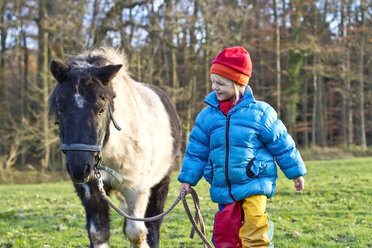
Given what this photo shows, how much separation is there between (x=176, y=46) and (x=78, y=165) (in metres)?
17.6

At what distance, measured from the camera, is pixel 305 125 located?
30328 millimetres

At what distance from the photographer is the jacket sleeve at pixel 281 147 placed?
3064 mm

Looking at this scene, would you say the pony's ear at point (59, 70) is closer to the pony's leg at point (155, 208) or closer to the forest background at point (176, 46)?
the pony's leg at point (155, 208)

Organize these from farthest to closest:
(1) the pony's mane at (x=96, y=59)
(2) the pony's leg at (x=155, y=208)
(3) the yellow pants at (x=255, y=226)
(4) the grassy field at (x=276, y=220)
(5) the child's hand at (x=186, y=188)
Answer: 1. (4) the grassy field at (x=276, y=220)
2. (2) the pony's leg at (x=155, y=208)
3. (1) the pony's mane at (x=96, y=59)
4. (5) the child's hand at (x=186, y=188)
5. (3) the yellow pants at (x=255, y=226)

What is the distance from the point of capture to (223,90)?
3207 mm

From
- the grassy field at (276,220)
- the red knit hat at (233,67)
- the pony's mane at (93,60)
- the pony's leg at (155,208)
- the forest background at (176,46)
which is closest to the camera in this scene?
the red knit hat at (233,67)

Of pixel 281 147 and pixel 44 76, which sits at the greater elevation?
pixel 44 76

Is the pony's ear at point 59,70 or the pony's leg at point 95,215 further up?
the pony's ear at point 59,70

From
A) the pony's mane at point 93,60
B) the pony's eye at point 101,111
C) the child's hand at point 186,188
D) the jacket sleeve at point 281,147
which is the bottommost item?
the child's hand at point 186,188

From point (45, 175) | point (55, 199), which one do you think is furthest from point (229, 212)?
point (45, 175)

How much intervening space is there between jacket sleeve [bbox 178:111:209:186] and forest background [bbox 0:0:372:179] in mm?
12033

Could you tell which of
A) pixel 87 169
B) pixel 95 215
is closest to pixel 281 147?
pixel 87 169

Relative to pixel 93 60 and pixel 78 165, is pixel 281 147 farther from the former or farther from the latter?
pixel 93 60

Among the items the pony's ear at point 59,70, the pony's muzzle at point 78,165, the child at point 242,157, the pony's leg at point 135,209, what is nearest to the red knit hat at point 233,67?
the child at point 242,157
